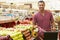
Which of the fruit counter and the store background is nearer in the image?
the fruit counter

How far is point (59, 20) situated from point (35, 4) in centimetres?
215

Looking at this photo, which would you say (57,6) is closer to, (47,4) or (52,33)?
(47,4)

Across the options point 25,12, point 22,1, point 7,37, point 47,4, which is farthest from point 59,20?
point 7,37

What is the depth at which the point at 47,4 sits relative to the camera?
871cm

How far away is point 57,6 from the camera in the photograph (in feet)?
28.3

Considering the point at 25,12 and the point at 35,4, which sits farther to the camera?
the point at 35,4

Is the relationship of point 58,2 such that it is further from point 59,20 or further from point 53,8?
point 59,20

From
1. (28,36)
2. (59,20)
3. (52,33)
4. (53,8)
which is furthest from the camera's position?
(53,8)

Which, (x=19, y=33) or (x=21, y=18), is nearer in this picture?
(x=19, y=33)

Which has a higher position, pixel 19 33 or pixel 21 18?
pixel 19 33

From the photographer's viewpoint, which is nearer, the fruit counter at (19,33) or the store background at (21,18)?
the fruit counter at (19,33)

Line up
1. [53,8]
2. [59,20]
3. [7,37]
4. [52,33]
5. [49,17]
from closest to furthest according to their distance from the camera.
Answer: [7,37] → [52,33] → [49,17] → [59,20] → [53,8]

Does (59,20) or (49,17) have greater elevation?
(49,17)

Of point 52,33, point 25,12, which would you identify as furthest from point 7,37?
point 25,12
